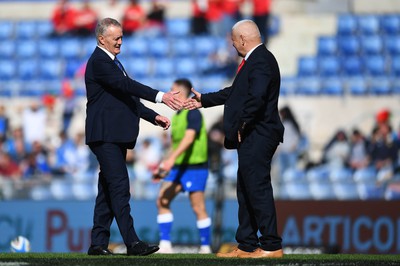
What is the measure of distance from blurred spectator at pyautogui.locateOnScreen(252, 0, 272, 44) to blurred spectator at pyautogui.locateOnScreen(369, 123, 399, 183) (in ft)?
16.5

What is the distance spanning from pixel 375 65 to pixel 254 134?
12130mm

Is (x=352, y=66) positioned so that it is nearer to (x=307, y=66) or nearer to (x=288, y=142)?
(x=307, y=66)

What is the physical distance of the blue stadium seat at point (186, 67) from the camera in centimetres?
2191

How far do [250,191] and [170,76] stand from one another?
42.7 ft

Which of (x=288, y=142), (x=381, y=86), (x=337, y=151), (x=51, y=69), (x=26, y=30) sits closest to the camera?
(x=337, y=151)

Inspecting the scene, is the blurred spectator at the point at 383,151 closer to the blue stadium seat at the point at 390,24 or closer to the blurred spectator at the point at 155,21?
the blue stadium seat at the point at 390,24

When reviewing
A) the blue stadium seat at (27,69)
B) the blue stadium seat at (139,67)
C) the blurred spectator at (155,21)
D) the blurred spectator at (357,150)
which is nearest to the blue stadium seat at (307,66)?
the blue stadium seat at (139,67)

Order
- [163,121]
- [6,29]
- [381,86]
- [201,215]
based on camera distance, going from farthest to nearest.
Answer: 1. [6,29]
2. [381,86]
3. [201,215]
4. [163,121]

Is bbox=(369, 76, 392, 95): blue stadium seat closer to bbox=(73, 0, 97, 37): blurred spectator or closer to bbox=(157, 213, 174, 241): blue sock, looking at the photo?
bbox=(73, 0, 97, 37): blurred spectator

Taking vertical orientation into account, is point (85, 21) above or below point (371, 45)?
above

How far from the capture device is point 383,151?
1702 centimetres

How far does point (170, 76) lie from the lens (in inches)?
870

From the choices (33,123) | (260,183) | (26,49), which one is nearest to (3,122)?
(33,123)

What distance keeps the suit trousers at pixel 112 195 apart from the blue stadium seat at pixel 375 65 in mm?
12015
